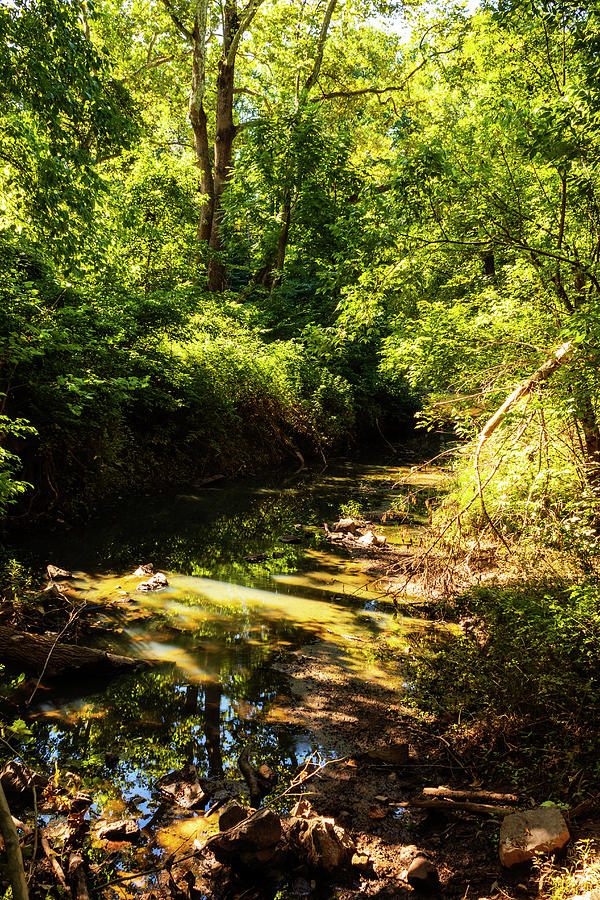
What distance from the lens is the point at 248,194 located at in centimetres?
2055

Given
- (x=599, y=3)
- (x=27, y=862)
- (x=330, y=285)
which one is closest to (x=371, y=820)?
(x=27, y=862)

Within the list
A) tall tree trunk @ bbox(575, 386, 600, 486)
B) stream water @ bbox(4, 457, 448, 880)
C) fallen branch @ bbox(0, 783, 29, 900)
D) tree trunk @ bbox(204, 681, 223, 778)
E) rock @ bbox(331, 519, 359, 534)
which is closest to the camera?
fallen branch @ bbox(0, 783, 29, 900)

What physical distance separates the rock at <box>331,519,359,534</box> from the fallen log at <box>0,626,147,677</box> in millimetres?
5817

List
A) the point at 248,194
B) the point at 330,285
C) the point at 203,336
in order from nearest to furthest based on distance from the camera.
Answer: the point at 330,285, the point at 203,336, the point at 248,194

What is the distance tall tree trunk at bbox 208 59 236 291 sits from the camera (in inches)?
764

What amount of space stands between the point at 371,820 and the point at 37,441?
837 cm

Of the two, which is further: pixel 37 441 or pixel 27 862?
pixel 37 441

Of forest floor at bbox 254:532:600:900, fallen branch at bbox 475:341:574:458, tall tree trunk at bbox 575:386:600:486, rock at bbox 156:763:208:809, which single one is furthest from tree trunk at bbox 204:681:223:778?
tall tree trunk at bbox 575:386:600:486

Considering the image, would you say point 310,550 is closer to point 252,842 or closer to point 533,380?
point 533,380

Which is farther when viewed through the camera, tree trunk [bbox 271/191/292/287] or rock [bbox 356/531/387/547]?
tree trunk [bbox 271/191/292/287]

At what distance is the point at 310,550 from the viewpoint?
9.49 metres

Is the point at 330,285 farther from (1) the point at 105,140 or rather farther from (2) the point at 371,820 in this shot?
(2) the point at 371,820

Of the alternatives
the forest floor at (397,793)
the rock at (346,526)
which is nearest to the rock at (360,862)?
the forest floor at (397,793)

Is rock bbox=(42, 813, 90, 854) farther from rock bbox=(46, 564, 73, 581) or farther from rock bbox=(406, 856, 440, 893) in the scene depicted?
rock bbox=(46, 564, 73, 581)
